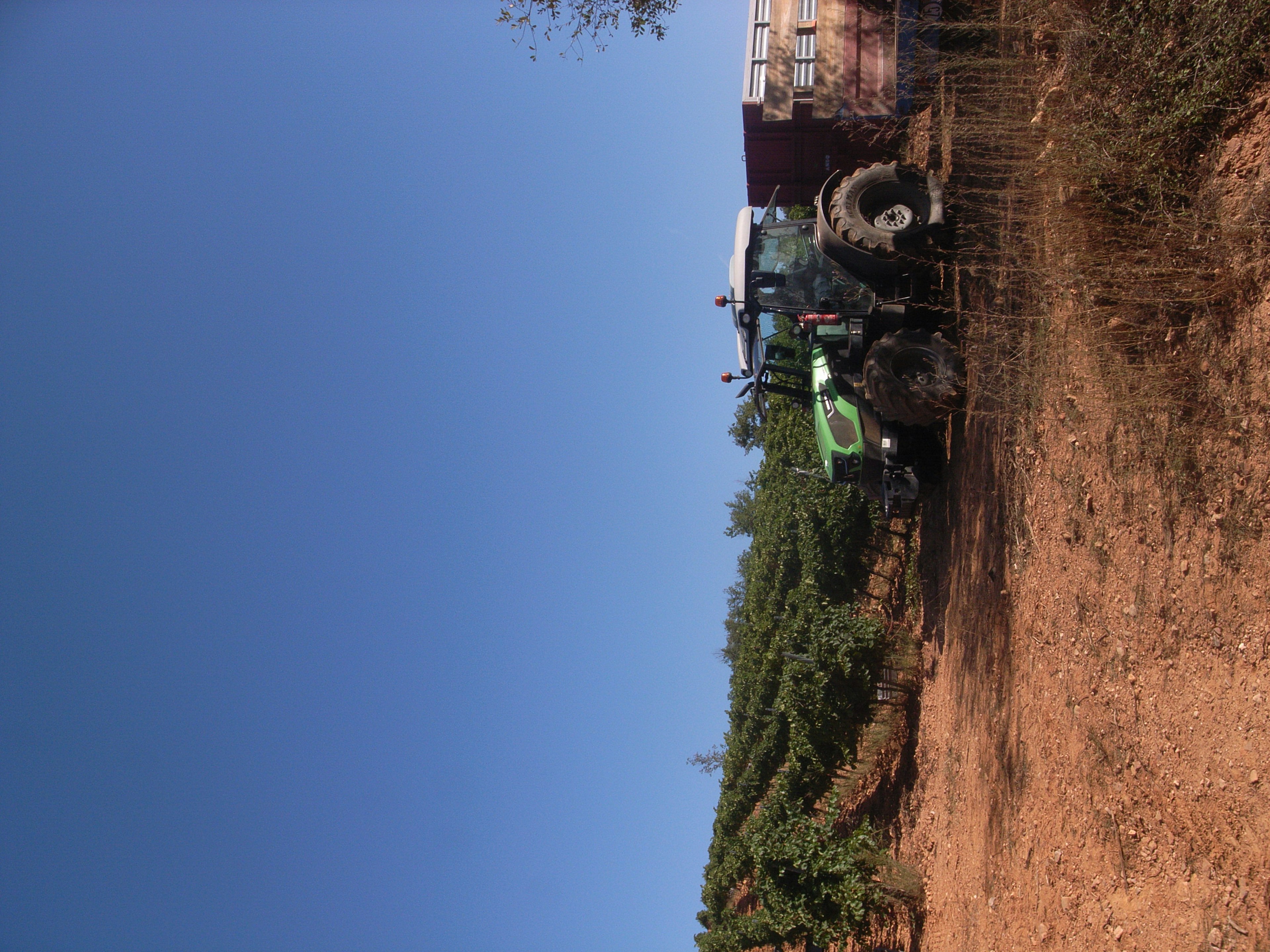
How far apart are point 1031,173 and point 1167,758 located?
13.1ft

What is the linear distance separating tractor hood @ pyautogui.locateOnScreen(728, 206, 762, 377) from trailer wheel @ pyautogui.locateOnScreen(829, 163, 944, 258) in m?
1.03

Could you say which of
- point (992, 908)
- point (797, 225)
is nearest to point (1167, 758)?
point (992, 908)

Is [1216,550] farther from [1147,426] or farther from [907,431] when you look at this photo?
[907,431]

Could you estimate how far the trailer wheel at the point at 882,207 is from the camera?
6.83 metres

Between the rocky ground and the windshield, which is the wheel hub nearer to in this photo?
the windshield

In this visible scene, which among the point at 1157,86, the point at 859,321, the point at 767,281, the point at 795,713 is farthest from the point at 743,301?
the point at 795,713

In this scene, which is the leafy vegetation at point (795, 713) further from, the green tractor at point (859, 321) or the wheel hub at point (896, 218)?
the wheel hub at point (896, 218)

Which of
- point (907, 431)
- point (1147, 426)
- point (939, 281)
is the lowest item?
point (1147, 426)

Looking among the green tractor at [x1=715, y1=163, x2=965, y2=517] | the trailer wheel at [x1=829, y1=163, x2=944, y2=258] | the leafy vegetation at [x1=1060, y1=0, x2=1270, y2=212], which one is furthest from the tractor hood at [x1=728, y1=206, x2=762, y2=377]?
the leafy vegetation at [x1=1060, y1=0, x2=1270, y2=212]

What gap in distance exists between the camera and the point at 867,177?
716 centimetres

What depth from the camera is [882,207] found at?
727cm

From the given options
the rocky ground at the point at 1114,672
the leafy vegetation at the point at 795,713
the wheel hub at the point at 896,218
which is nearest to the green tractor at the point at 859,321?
the wheel hub at the point at 896,218

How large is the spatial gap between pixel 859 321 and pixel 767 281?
3.94 ft

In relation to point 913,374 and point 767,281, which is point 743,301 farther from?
point 913,374
